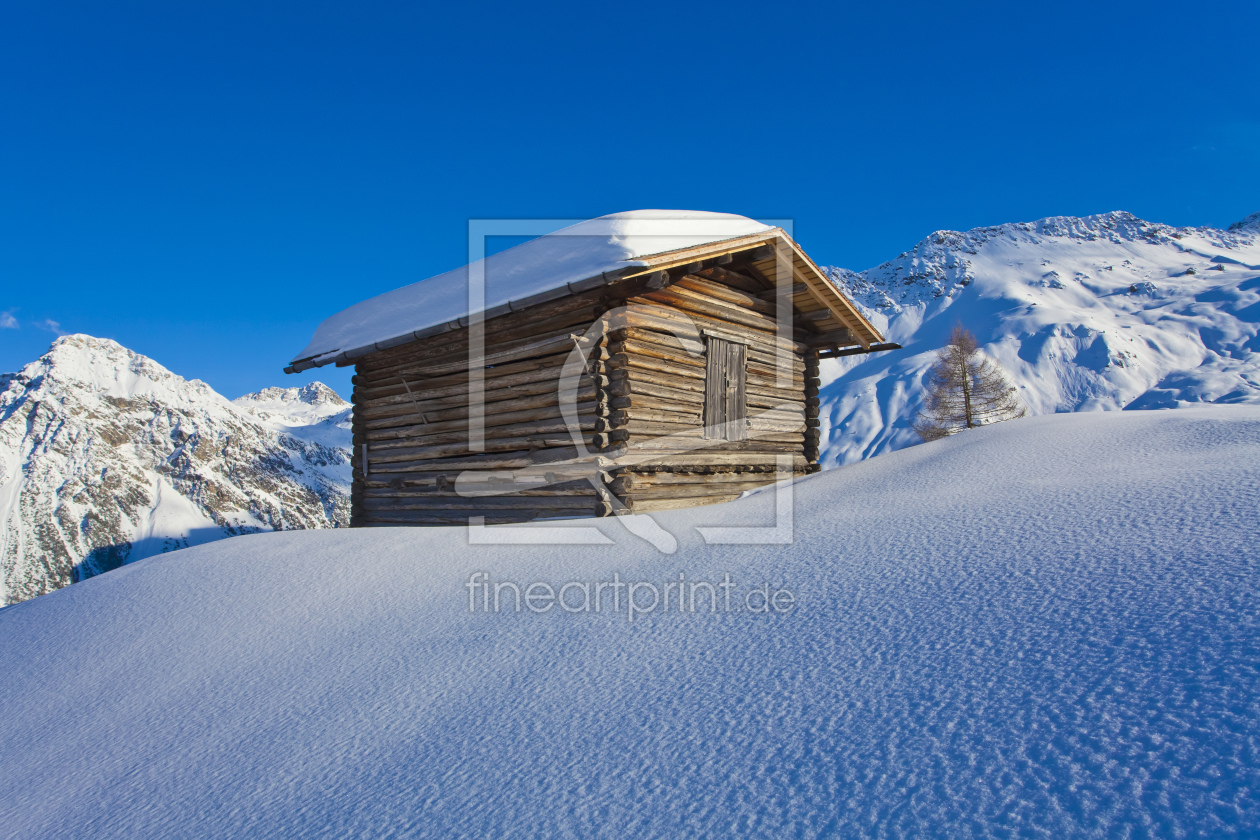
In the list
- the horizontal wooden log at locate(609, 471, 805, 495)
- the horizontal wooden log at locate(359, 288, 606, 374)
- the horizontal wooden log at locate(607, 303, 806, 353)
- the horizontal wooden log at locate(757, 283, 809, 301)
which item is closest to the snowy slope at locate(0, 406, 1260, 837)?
the horizontal wooden log at locate(609, 471, 805, 495)

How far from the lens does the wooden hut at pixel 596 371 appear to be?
26.3 ft

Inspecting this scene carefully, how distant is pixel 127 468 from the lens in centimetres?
10869

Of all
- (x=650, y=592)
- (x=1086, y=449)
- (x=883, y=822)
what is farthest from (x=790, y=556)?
(x=1086, y=449)

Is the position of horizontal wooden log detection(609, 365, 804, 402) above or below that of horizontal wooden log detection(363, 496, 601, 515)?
above

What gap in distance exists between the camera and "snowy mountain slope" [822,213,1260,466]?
228ft

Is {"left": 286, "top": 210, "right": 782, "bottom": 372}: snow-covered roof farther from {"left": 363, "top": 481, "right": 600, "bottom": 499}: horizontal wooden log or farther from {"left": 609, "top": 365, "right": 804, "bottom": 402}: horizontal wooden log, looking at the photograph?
{"left": 363, "top": 481, "right": 600, "bottom": 499}: horizontal wooden log

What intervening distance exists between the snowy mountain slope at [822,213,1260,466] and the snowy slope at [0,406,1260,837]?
58.7 m

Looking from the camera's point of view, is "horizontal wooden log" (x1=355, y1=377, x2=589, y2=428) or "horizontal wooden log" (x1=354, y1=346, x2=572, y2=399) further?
"horizontal wooden log" (x1=354, y1=346, x2=572, y2=399)

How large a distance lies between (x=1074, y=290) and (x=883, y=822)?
131m

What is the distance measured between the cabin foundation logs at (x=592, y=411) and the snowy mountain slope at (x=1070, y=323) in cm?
5261

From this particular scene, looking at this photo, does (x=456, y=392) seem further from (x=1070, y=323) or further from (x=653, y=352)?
(x=1070, y=323)

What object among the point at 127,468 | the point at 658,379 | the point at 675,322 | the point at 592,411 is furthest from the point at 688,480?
the point at 127,468

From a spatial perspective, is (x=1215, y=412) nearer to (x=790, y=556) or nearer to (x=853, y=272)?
(x=790, y=556)

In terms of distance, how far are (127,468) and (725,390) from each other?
431ft
